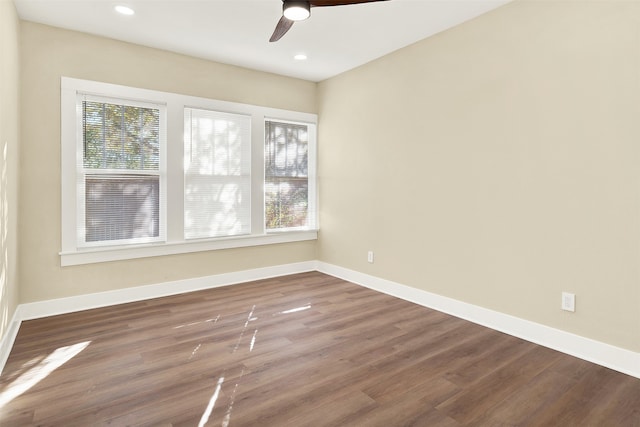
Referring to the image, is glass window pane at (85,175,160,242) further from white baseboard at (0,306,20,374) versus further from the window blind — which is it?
white baseboard at (0,306,20,374)

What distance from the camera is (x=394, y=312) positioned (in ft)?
11.7

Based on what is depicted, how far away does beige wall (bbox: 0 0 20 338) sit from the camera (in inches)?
98.9

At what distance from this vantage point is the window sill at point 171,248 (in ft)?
11.8

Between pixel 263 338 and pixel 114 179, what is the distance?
233 cm

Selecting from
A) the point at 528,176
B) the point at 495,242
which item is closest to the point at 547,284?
the point at 495,242

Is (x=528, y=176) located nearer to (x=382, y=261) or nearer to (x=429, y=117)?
(x=429, y=117)

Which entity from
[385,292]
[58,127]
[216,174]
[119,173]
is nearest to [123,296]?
[119,173]

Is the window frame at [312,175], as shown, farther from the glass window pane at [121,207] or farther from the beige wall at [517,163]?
the glass window pane at [121,207]

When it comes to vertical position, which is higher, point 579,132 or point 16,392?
point 579,132

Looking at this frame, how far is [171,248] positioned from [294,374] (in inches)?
94.6

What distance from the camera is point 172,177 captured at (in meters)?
4.07

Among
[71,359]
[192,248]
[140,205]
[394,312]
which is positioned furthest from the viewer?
[192,248]

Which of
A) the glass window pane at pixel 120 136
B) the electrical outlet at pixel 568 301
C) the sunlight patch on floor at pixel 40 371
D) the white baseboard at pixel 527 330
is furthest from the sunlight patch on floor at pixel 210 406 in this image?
the glass window pane at pixel 120 136

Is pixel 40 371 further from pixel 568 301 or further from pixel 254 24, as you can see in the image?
pixel 568 301
